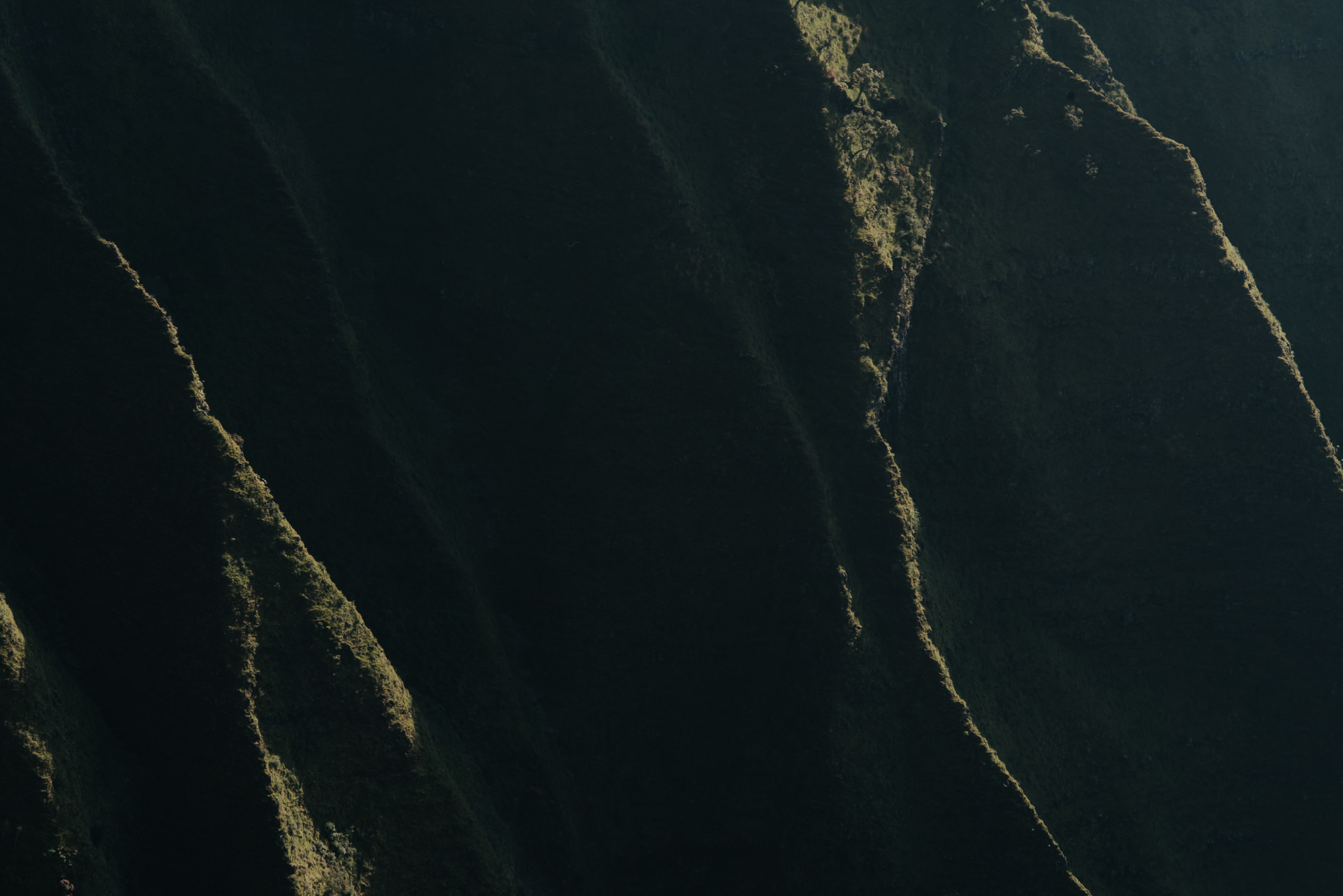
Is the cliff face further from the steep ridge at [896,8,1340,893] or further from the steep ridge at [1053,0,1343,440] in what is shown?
the steep ridge at [1053,0,1343,440]

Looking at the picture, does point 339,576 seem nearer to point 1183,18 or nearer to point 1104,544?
point 1104,544

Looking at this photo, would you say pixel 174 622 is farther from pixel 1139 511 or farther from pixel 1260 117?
pixel 1260 117

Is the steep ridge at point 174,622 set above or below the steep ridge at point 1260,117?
below

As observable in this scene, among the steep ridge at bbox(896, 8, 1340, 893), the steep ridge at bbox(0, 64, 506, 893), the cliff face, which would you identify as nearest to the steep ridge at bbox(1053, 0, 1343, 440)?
the cliff face

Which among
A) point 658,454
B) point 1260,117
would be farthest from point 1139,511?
point 1260,117

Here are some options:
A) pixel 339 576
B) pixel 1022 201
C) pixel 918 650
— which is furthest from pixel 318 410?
pixel 1022 201

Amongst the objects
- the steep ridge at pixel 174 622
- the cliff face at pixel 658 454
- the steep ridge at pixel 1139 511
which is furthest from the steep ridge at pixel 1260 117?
the steep ridge at pixel 174 622

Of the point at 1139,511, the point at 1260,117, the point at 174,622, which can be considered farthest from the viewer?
the point at 1260,117

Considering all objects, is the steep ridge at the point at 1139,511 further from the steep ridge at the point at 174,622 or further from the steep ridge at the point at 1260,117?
the steep ridge at the point at 174,622
